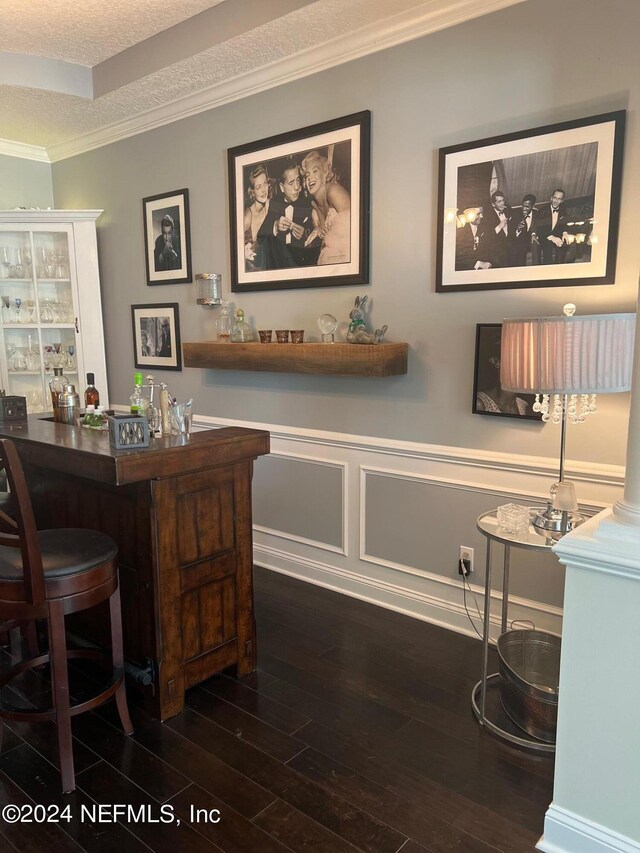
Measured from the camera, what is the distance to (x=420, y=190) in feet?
9.15

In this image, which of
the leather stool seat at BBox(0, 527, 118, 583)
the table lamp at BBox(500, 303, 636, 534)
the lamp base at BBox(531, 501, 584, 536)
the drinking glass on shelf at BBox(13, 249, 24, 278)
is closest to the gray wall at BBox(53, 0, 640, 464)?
the lamp base at BBox(531, 501, 584, 536)

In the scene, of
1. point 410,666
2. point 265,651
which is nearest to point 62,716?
point 265,651

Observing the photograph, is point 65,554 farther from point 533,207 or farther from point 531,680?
point 533,207

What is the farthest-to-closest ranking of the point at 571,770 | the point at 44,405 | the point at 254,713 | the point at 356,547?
the point at 44,405, the point at 356,547, the point at 254,713, the point at 571,770

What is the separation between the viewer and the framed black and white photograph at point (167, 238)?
3.87 metres

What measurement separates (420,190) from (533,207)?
0.56m

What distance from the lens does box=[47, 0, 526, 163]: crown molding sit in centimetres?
256

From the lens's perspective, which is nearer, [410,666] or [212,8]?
[410,666]

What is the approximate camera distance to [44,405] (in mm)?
4637

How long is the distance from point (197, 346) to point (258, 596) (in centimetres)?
150

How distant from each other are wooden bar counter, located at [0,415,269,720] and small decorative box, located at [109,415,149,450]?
1.6 inches

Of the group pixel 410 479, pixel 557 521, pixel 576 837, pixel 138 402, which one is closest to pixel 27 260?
pixel 138 402

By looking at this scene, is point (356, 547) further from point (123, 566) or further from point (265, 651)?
point (123, 566)

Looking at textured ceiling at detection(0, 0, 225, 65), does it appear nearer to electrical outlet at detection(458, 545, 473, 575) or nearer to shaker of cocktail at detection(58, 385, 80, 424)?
shaker of cocktail at detection(58, 385, 80, 424)
